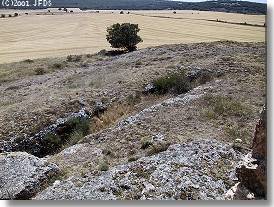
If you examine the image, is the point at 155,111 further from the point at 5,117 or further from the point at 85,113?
the point at 5,117

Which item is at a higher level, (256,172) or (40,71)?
(40,71)

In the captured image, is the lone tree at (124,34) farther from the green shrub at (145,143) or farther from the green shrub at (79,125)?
the green shrub at (145,143)

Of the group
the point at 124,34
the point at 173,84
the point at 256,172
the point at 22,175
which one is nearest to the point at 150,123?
the point at 173,84

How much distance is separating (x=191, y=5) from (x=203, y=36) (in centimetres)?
141

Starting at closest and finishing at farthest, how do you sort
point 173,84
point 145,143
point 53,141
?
point 145,143
point 53,141
point 173,84

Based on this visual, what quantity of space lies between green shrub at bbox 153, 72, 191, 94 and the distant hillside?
2457 millimetres

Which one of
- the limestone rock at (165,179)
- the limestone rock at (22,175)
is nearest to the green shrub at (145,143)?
the limestone rock at (165,179)

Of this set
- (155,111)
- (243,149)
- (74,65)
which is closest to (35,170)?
(155,111)

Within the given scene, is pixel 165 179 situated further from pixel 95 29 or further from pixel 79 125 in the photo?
pixel 95 29

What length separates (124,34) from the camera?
1234 centimetres

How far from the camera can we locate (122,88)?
39.5 ft

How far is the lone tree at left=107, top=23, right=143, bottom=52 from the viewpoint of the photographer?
10500 millimetres

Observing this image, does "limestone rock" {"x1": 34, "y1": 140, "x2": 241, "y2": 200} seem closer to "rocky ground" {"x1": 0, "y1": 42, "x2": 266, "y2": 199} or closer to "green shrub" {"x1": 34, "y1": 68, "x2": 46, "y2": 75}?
"rocky ground" {"x1": 0, "y1": 42, "x2": 266, "y2": 199}

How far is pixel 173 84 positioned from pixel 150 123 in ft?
7.11
